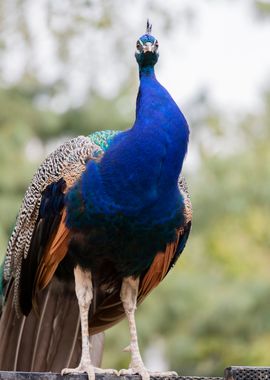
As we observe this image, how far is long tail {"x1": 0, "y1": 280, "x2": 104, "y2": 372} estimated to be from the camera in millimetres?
5211

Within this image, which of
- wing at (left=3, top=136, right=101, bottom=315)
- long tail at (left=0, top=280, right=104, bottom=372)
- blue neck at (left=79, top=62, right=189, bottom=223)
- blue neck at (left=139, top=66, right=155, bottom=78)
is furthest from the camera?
long tail at (left=0, top=280, right=104, bottom=372)

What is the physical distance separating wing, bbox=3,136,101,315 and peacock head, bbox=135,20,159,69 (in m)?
0.43

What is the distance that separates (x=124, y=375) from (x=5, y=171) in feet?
18.9

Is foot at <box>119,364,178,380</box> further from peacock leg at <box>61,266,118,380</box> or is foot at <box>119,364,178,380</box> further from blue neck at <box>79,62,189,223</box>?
blue neck at <box>79,62,189,223</box>

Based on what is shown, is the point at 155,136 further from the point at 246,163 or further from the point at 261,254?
the point at 261,254

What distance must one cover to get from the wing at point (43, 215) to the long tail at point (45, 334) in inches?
4.3

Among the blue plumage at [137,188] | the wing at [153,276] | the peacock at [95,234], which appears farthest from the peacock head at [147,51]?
the wing at [153,276]

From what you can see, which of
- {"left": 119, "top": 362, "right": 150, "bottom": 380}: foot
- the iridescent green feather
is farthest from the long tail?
the iridescent green feather

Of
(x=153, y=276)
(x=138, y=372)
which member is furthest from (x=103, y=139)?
(x=138, y=372)

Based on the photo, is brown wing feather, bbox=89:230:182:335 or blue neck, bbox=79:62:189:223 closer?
blue neck, bbox=79:62:189:223

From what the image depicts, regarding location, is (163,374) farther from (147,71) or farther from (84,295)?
(147,71)

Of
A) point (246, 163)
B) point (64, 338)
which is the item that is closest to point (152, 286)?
point (64, 338)

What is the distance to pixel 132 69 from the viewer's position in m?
11.0

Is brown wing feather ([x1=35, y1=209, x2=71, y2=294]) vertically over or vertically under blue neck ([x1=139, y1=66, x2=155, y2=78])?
under
